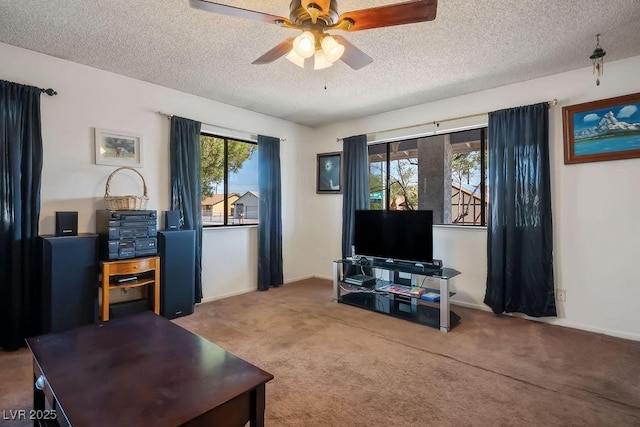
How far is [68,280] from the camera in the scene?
2.55 m

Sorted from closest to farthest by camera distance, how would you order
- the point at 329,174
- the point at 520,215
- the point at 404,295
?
the point at 520,215 → the point at 404,295 → the point at 329,174

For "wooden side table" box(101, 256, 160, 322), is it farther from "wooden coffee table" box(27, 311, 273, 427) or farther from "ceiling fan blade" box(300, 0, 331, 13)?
"ceiling fan blade" box(300, 0, 331, 13)

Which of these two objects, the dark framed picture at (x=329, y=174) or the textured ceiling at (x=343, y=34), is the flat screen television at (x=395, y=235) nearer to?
the dark framed picture at (x=329, y=174)

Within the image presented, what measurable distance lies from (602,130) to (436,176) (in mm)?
1686

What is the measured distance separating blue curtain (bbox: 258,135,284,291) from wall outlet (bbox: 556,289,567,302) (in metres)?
3.26

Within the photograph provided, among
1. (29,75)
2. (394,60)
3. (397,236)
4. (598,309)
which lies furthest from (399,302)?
(29,75)

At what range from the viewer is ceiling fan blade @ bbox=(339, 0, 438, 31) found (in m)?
1.45

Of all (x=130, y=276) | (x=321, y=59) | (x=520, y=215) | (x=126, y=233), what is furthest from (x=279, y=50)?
(x=520, y=215)

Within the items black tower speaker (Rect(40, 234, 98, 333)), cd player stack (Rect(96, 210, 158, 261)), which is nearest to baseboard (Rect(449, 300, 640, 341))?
cd player stack (Rect(96, 210, 158, 261))

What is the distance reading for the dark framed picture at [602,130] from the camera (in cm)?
267

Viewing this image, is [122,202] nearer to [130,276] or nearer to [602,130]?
[130,276]

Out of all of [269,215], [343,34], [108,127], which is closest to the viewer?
[343,34]

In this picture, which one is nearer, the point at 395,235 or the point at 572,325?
the point at 572,325

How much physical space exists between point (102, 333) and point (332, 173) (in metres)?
3.69
